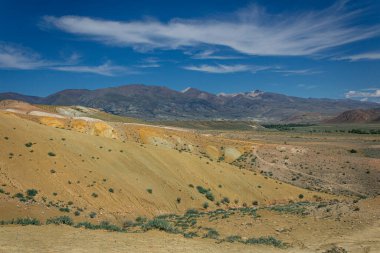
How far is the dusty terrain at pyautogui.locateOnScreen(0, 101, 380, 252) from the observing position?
1839 cm

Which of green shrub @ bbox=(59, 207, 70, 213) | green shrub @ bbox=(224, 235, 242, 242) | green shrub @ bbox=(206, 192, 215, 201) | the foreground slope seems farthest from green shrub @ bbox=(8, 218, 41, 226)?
green shrub @ bbox=(206, 192, 215, 201)

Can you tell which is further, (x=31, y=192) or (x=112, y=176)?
(x=112, y=176)

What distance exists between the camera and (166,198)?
111ft

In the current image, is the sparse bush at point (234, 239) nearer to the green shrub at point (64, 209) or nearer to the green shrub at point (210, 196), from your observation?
the green shrub at point (64, 209)

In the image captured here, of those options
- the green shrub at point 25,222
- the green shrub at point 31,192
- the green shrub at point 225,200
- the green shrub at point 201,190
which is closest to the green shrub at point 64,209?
the green shrub at point 31,192

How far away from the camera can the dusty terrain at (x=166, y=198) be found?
18391 mm

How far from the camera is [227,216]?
27344mm

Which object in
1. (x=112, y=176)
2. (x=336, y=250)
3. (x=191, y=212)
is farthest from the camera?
(x=112, y=176)

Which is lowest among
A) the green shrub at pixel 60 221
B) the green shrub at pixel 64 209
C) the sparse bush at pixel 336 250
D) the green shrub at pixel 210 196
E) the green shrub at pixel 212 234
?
the green shrub at pixel 210 196

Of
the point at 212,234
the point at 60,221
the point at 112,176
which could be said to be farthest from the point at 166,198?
the point at 60,221

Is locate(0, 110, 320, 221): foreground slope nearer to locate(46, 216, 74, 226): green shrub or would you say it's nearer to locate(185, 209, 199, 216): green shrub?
locate(185, 209, 199, 216): green shrub

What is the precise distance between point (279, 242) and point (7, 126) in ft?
92.5

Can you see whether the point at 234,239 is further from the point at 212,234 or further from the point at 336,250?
the point at 336,250

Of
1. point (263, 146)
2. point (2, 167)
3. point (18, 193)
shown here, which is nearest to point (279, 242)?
point (18, 193)
